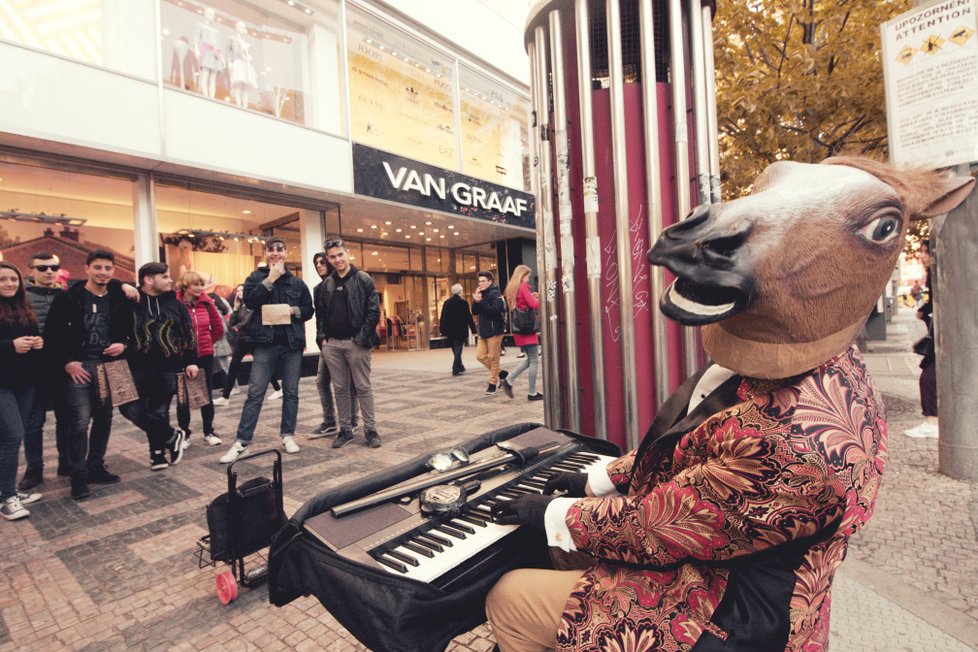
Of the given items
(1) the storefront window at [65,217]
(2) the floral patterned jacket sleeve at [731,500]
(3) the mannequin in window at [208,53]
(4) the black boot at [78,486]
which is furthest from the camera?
(3) the mannequin in window at [208,53]

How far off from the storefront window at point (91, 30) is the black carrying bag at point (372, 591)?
997 cm

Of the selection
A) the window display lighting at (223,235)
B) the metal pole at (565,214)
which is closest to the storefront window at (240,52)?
the window display lighting at (223,235)

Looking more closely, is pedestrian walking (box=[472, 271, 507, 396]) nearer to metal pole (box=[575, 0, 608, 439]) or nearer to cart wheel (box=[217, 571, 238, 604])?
metal pole (box=[575, 0, 608, 439])

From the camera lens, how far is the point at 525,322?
7613mm

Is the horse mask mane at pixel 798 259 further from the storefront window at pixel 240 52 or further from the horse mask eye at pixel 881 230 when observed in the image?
the storefront window at pixel 240 52

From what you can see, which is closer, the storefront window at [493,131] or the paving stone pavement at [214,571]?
the paving stone pavement at [214,571]

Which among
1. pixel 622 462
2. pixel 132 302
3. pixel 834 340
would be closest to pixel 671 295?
pixel 834 340

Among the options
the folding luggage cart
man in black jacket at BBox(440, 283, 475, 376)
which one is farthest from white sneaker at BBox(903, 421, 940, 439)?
man in black jacket at BBox(440, 283, 475, 376)

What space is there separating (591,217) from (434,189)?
36.1 ft

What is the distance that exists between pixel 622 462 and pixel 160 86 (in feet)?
34.0

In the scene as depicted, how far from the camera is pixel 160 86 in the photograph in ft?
28.3

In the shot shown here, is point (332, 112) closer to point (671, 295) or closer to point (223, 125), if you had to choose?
point (223, 125)

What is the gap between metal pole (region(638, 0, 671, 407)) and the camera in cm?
307

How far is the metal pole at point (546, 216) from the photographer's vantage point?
3.46 metres
